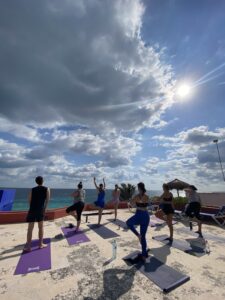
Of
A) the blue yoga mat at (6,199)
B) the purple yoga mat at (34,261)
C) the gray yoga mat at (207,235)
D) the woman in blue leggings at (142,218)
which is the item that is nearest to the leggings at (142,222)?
the woman in blue leggings at (142,218)

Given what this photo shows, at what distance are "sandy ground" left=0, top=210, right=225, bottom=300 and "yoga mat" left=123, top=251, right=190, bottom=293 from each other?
3.7 inches

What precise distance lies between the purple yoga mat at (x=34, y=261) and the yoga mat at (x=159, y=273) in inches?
69.4

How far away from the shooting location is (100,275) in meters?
3.79

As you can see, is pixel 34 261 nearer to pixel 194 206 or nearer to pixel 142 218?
pixel 142 218

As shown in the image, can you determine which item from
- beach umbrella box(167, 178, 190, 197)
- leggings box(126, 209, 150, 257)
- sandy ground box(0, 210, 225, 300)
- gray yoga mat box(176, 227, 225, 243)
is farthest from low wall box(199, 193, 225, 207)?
leggings box(126, 209, 150, 257)

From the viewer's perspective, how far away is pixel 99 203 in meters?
7.96

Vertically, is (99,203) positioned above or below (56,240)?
above

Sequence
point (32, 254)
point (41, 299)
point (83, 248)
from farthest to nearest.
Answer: point (83, 248), point (32, 254), point (41, 299)

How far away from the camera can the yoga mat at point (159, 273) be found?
344 cm

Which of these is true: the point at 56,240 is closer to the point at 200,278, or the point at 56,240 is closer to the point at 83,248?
the point at 83,248

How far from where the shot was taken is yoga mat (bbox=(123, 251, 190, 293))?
344 cm

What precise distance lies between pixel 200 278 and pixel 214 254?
1.67 metres

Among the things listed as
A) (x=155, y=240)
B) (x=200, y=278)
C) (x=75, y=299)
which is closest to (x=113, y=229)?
(x=155, y=240)

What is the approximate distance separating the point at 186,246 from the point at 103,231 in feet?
9.48
